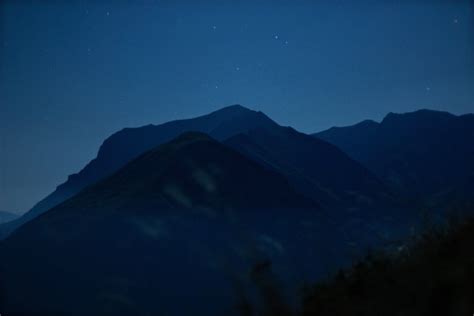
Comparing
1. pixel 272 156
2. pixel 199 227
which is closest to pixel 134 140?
pixel 272 156

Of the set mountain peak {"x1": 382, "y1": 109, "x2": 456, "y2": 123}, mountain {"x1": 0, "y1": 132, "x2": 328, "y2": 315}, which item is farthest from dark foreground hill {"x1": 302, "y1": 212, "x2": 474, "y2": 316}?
mountain peak {"x1": 382, "y1": 109, "x2": 456, "y2": 123}

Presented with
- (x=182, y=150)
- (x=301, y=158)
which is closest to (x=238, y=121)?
(x=301, y=158)

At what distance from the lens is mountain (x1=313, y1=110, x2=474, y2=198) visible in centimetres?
12700

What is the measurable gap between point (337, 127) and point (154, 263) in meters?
167

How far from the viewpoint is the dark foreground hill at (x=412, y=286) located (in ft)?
5.98

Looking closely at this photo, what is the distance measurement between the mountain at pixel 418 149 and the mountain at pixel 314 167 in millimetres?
14665

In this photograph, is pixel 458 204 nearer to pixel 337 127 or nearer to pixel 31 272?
pixel 31 272

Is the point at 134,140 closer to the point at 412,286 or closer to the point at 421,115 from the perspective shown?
the point at 421,115

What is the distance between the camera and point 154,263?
49875 millimetres

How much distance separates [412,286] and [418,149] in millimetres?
162444

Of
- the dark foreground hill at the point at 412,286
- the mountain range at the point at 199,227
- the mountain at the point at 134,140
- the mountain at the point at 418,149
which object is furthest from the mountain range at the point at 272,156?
the dark foreground hill at the point at 412,286

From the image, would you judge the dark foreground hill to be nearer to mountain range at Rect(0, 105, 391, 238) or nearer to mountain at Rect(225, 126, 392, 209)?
mountain at Rect(225, 126, 392, 209)

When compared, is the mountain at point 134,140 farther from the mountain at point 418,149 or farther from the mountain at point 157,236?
the mountain at point 157,236

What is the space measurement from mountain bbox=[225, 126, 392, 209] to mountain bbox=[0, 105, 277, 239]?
26572 millimetres
